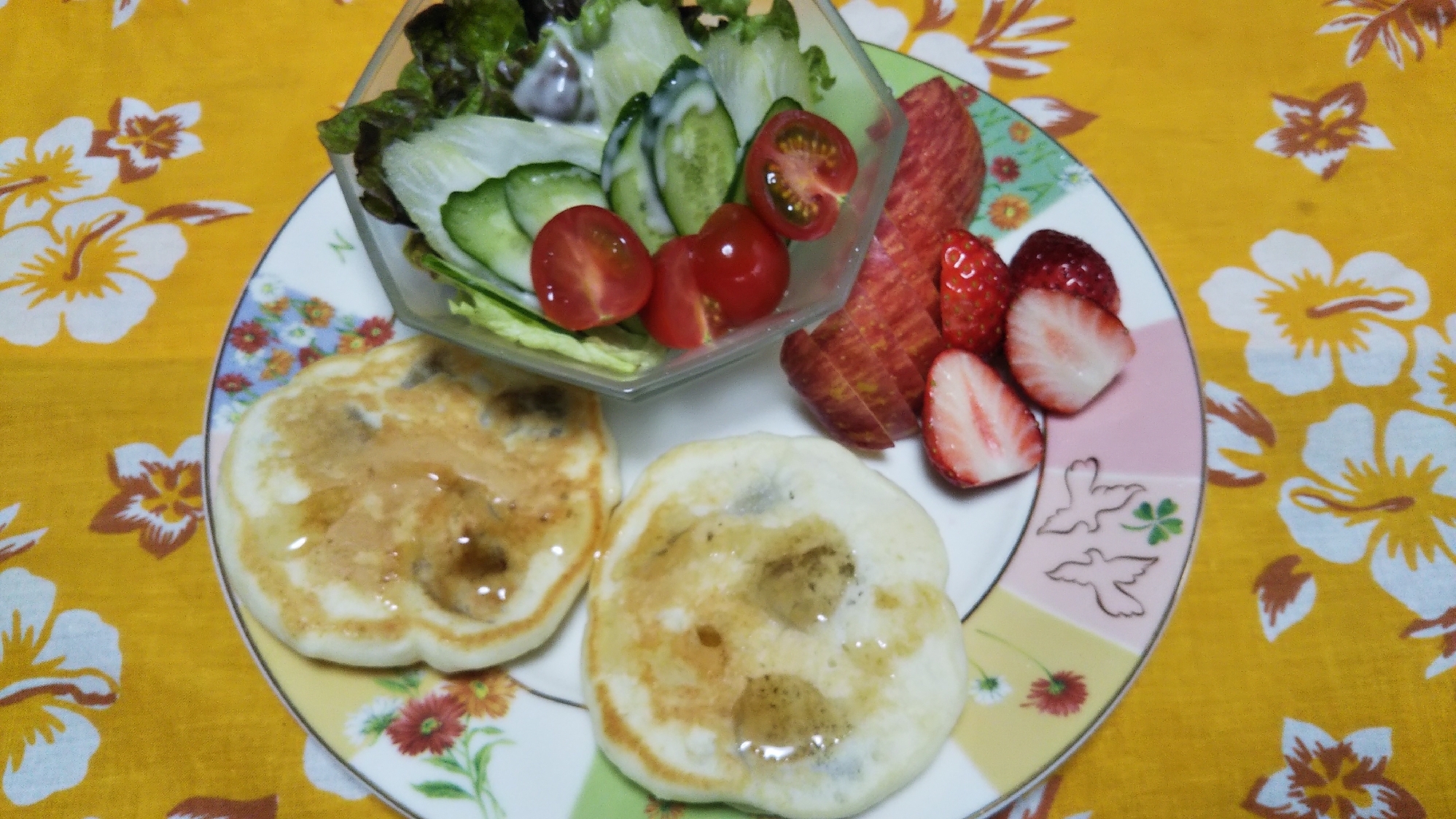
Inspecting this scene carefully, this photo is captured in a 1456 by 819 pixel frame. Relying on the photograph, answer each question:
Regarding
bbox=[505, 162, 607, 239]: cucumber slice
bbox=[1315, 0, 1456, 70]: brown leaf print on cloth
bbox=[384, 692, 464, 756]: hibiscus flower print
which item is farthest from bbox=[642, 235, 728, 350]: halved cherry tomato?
bbox=[1315, 0, 1456, 70]: brown leaf print on cloth

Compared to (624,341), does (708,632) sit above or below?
below

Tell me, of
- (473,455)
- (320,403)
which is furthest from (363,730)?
(320,403)

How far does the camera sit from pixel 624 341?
7.11 ft

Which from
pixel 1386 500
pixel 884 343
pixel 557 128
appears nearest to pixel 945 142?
pixel 884 343

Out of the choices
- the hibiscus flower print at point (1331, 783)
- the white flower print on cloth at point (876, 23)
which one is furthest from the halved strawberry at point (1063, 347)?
the white flower print on cloth at point (876, 23)

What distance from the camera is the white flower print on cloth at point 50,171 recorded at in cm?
271

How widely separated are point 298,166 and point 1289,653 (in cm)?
295

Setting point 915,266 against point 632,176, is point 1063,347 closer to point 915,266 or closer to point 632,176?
point 915,266

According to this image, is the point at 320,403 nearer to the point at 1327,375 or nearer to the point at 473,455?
the point at 473,455

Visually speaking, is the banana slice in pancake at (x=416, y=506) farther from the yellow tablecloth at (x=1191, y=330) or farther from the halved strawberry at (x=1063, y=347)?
the halved strawberry at (x=1063, y=347)

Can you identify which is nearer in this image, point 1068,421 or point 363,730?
point 363,730

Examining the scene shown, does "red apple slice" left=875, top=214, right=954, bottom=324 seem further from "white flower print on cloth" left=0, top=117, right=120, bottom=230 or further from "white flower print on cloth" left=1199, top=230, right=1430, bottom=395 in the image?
"white flower print on cloth" left=0, top=117, right=120, bottom=230

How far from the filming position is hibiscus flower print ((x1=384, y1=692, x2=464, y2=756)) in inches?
74.3

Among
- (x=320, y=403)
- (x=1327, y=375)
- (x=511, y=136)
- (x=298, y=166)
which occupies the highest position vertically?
(x=1327, y=375)
